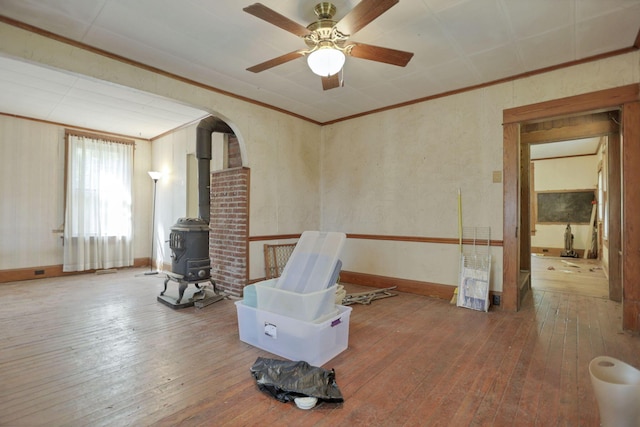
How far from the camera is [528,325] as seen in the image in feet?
10.5

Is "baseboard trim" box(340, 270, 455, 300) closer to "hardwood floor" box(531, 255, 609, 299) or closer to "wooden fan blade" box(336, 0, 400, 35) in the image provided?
"hardwood floor" box(531, 255, 609, 299)

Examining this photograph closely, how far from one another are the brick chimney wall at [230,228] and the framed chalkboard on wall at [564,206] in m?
9.14

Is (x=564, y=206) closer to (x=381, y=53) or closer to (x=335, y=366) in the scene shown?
(x=381, y=53)

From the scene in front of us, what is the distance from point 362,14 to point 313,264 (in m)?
1.97

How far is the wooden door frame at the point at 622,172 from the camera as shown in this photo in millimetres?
3020

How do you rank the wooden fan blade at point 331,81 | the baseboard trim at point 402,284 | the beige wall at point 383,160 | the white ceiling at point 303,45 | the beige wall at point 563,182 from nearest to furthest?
1. the white ceiling at point 303,45
2. the wooden fan blade at point 331,81
3. the beige wall at point 383,160
4. the baseboard trim at point 402,284
5. the beige wall at point 563,182

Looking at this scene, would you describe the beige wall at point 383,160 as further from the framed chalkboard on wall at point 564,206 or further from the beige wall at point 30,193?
the framed chalkboard on wall at point 564,206

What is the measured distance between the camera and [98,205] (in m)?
5.96

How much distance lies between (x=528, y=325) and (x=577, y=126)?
10.0 feet

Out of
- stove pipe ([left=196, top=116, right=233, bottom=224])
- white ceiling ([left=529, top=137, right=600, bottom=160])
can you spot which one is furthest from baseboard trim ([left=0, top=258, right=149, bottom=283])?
white ceiling ([left=529, top=137, right=600, bottom=160])

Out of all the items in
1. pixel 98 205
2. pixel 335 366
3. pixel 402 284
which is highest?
pixel 98 205

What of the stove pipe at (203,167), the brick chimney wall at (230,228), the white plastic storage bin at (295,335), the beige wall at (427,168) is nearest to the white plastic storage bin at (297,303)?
the white plastic storage bin at (295,335)

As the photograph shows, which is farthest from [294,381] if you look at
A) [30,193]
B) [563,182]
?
[563,182]

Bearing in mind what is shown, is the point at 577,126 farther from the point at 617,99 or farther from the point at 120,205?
the point at 120,205
